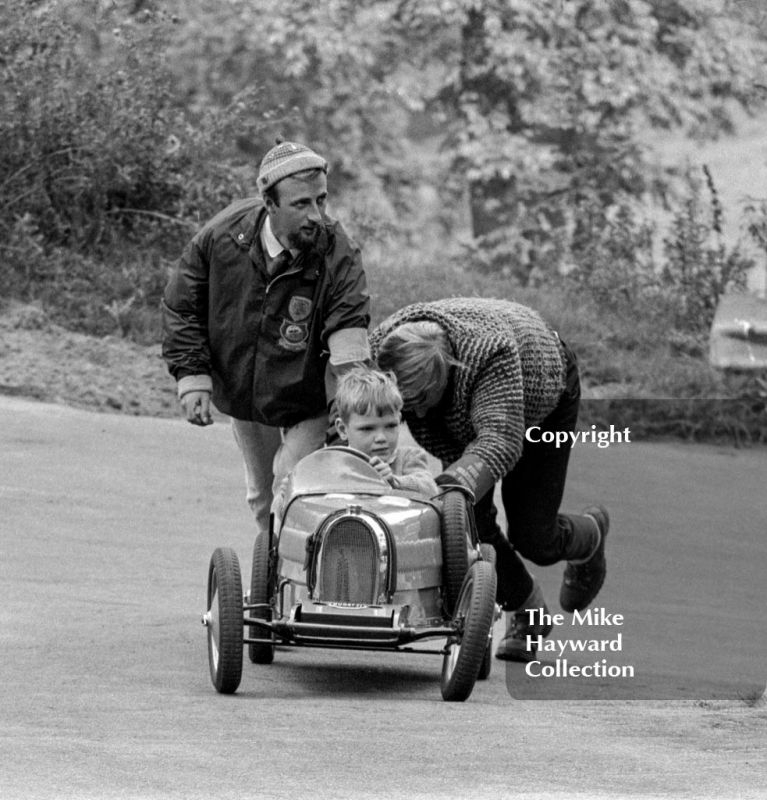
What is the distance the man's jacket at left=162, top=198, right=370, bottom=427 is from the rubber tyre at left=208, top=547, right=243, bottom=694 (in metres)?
0.87

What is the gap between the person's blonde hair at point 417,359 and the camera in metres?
6.09

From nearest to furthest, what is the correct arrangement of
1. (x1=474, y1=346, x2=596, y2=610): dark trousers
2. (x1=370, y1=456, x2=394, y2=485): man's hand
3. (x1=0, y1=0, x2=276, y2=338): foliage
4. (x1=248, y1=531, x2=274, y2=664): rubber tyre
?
(x1=370, y1=456, x2=394, y2=485): man's hand, (x1=248, y1=531, x2=274, y2=664): rubber tyre, (x1=474, y1=346, x2=596, y2=610): dark trousers, (x1=0, y1=0, x2=276, y2=338): foliage

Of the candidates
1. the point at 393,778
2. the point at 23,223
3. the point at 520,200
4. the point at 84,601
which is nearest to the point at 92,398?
the point at 23,223

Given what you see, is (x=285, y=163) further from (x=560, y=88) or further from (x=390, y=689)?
(x=560, y=88)

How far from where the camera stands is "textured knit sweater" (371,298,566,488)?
6.18 metres

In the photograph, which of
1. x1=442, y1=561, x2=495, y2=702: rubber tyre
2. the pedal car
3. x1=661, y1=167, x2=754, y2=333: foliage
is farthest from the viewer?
x1=661, y1=167, x2=754, y2=333: foliage

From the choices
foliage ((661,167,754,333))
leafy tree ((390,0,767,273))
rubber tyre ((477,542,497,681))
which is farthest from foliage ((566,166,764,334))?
rubber tyre ((477,542,497,681))

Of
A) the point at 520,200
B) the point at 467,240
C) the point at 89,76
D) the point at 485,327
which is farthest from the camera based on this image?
the point at 467,240

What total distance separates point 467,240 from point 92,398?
11959mm

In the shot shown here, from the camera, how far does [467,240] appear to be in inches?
903

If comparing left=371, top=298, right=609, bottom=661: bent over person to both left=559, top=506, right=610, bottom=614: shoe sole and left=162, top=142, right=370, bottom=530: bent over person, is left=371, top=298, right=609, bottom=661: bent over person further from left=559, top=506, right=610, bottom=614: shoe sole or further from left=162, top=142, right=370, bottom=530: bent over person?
left=162, top=142, right=370, bottom=530: bent over person

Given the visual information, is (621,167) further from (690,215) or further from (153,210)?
(153,210)

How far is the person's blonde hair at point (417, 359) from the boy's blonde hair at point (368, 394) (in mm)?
153

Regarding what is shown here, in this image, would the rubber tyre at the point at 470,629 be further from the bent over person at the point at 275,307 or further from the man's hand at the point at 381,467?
the bent over person at the point at 275,307
